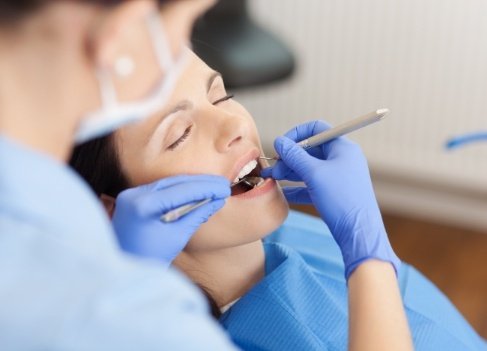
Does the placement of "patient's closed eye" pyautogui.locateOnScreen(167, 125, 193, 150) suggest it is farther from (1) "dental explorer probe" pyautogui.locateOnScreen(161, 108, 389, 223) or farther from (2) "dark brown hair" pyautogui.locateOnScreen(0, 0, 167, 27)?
(2) "dark brown hair" pyautogui.locateOnScreen(0, 0, 167, 27)

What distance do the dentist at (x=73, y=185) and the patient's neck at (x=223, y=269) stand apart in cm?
59

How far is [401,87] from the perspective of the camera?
9.74 feet

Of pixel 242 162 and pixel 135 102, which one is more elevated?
pixel 135 102

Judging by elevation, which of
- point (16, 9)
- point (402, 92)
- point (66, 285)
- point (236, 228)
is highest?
point (16, 9)

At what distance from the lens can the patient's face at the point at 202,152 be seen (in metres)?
1.40

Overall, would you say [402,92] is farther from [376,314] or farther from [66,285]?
[66,285]

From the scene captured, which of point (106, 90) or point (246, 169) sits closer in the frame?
point (106, 90)

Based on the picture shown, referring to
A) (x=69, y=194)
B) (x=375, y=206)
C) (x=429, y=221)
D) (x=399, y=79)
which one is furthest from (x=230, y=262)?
(x=429, y=221)

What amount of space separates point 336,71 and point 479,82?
18.7 inches

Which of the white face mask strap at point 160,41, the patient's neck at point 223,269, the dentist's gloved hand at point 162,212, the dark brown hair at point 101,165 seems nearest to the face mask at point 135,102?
the white face mask strap at point 160,41

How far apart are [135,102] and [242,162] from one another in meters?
0.54

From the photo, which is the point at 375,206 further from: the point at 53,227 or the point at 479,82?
the point at 479,82

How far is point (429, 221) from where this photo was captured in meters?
3.20

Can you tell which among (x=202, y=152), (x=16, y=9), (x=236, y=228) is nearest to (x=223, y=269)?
(x=236, y=228)
